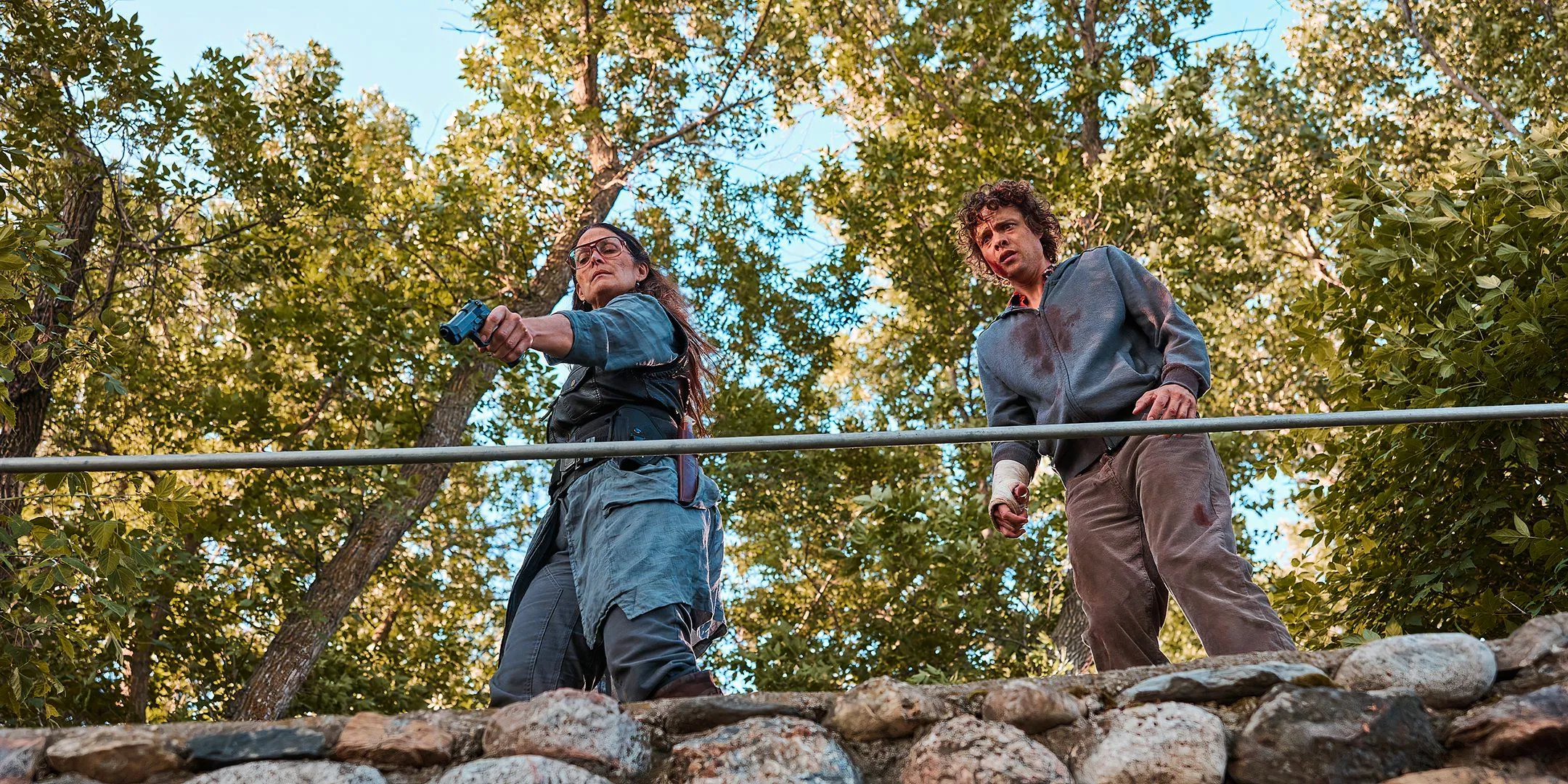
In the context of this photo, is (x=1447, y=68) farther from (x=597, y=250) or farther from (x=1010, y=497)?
(x=597, y=250)

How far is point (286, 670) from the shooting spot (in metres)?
7.07

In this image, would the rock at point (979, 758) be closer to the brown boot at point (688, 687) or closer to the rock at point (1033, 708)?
the rock at point (1033, 708)

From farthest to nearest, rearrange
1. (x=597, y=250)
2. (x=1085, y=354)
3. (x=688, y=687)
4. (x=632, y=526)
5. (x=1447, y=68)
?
(x=1447, y=68), (x=597, y=250), (x=1085, y=354), (x=632, y=526), (x=688, y=687)

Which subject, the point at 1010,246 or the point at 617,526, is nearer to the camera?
the point at 617,526

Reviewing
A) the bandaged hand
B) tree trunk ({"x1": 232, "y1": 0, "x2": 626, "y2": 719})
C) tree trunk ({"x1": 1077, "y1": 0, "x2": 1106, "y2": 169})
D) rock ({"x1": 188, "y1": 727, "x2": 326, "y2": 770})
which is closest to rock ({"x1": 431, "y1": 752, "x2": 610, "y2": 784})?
rock ({"x1": 188, "y1": 727, "x2": 326, "y2": 770})

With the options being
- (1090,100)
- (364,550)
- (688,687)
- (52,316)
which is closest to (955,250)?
(1090,100)

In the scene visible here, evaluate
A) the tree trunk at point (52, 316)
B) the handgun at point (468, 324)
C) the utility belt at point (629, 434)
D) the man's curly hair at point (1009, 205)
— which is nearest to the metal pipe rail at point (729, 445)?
the handgun at point (468, 324)

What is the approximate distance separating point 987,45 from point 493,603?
6237 mm

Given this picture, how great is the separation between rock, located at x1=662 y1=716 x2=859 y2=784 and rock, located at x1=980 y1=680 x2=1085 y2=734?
0.81ft

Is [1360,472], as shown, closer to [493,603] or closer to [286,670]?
[286,670]

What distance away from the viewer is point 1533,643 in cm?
197

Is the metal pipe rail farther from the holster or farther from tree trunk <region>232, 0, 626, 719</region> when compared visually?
tree trunk <region>232, 0, 626, 719</region>

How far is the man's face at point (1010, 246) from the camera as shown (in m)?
3.34

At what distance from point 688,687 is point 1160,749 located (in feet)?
3.07
